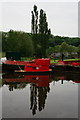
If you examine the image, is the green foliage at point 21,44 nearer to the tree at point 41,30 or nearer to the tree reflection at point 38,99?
the tree at point 41,30

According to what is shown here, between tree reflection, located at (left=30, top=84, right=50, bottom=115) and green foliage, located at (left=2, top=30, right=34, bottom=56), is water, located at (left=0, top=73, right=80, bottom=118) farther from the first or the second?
green foliage, located at (left=2, top=30, right=34, bottom=56)

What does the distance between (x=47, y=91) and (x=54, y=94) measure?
1.08 metres

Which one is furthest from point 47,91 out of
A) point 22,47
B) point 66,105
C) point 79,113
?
point 22,47

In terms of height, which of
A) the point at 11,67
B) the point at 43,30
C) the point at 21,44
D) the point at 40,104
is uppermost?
the point at 43,30

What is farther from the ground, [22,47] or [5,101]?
[22,47]

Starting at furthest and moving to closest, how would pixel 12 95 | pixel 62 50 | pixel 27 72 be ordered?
pixel 62 50 < pixel 27 72 < pixel 12 95

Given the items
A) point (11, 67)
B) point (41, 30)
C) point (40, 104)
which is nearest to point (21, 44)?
point (41, 30)

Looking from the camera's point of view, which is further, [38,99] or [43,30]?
[43,30]

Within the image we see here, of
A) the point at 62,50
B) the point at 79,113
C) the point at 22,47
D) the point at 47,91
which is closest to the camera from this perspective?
the point at 79,113

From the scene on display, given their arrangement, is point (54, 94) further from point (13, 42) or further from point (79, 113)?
point (13, 42)

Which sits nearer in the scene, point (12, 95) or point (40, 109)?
point (40, 109)

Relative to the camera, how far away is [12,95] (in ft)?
43.1

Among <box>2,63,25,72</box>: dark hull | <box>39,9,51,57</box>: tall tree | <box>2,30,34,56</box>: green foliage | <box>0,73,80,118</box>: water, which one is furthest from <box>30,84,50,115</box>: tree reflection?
<box>2,30,34,56</box>: green foliage

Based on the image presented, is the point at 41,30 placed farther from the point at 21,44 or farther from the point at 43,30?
the point at 21,44
